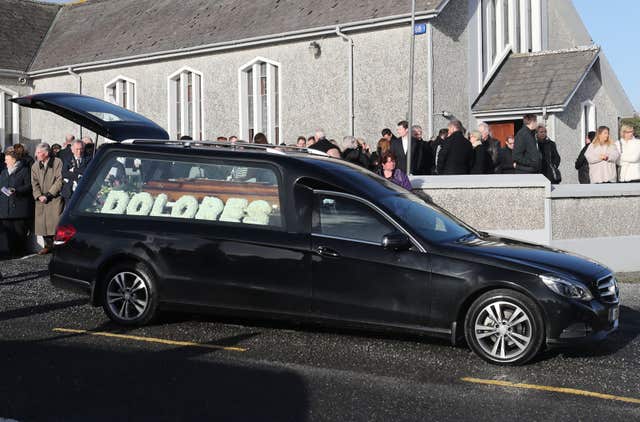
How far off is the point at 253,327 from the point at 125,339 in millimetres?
1359

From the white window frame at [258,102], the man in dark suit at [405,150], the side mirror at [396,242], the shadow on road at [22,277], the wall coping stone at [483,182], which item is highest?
the white window frame at [258,102]

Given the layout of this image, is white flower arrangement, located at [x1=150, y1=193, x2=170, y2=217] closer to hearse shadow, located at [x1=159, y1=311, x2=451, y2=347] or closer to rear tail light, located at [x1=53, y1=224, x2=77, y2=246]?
rear tail light, located at [x1=53, y1=224, x2=77, y2=246]

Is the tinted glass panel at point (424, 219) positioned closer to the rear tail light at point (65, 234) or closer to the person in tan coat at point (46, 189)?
the rear tail light at point (65, 234)

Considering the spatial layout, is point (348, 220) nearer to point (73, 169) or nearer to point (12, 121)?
point (73, 169)

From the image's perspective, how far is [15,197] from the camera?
53.6ft

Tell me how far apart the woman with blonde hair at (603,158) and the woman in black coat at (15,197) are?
10.1 metres

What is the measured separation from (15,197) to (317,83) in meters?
10.1

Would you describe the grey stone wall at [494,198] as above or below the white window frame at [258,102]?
below

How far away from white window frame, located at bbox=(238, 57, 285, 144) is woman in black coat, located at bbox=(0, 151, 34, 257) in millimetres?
9963

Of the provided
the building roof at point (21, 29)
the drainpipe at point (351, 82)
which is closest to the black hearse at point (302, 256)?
the drainpipe at point (351, 82)

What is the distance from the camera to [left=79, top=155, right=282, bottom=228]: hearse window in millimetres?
8914

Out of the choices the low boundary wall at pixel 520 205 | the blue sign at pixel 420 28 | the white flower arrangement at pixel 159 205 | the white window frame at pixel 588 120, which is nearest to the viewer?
the white flower arrangement at pixel 159 205

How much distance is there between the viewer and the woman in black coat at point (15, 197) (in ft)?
53.6

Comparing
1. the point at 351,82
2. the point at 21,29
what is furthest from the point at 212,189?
the point at 21,29
